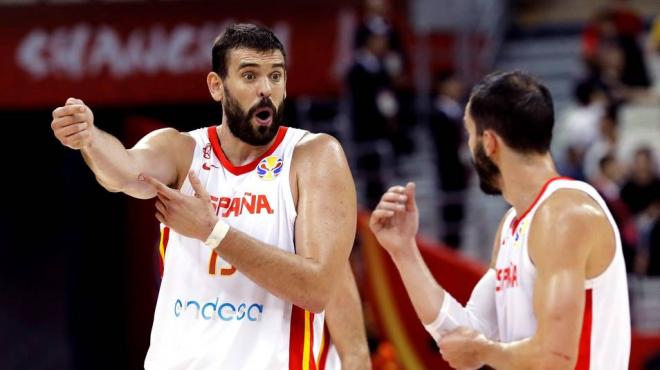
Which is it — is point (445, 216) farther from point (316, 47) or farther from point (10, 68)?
point (10, 68)

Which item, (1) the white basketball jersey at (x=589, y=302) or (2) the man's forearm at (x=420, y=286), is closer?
(1) the white basketball jersey at (x=589, y=302)

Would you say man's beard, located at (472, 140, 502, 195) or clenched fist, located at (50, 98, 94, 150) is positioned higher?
clenched fist, located at (50, 98, 94, 150)

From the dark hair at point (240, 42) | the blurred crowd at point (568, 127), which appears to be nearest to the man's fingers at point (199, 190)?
the dark hair at point (240, 42)

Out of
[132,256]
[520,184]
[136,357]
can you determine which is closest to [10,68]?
[132,256]

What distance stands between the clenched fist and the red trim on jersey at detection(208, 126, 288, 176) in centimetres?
87

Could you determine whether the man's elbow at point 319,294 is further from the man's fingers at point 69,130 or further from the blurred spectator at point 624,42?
the blurred spectator at point 624,42

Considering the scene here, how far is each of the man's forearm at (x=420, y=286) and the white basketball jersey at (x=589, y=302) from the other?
18.6 inches

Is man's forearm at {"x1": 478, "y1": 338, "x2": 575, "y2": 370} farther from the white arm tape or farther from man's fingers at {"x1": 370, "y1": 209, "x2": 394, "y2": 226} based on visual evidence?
man's fingers at {"x1": 370, "y1": 209, "x2": 394, "y2": 226}

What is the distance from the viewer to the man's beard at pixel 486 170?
18.5 feet

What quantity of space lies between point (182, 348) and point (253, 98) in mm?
1251

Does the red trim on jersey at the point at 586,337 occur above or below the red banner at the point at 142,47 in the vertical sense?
below

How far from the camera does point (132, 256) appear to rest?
17484mm

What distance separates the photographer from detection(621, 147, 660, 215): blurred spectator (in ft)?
47.9

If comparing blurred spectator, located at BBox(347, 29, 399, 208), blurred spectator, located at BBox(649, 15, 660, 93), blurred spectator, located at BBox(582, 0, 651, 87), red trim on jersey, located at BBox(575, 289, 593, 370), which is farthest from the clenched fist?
blurred spectator, located at BBox(649, 15, 660, 93)
